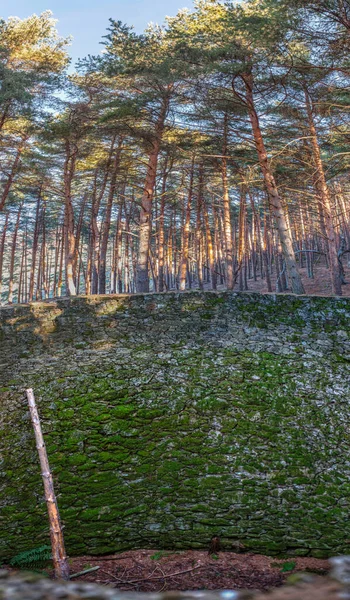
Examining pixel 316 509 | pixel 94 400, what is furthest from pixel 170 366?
pixel 316 509

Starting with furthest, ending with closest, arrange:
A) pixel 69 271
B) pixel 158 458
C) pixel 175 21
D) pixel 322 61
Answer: pixel 69 271, pixel 175 21, pixel 322 61, pixel 158 458

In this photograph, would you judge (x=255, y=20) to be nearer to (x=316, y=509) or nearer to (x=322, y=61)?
(x=322, y=61)

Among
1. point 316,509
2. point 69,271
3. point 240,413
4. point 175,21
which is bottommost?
point 316,509

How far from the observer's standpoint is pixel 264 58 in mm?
11523

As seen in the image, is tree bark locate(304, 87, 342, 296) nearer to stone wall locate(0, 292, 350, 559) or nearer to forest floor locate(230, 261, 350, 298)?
stone wall locate(0, 292, 350, 559)

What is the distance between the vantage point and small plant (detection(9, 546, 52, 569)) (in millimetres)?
6391

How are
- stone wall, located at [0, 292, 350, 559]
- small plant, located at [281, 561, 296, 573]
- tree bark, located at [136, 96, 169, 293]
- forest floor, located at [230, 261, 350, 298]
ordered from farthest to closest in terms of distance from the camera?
1. forest floor, located at [230, 261, 350, 298]
2. tree bark, located at [136, 96, 169, 293]
3. stone wall, located at [0, 292, 350, 559]
4. small plant, located at [281, 561, 296, 573]

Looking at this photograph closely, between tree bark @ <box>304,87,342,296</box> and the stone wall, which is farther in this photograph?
Answer: tree bark @ <box>304,87,342,296</box>

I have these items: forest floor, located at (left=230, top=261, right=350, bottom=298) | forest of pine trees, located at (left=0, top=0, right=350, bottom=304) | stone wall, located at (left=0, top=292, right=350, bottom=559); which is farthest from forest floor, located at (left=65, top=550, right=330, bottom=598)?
forest floor, located at (left=230, top=261, right=350, bottom=298)

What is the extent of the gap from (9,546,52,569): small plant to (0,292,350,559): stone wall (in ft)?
1.43

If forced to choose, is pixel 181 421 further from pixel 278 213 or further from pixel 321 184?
pixel 321 184

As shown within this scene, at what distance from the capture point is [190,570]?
6.27 metres

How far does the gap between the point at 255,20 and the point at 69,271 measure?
472 inches

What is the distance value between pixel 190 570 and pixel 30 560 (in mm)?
2854
